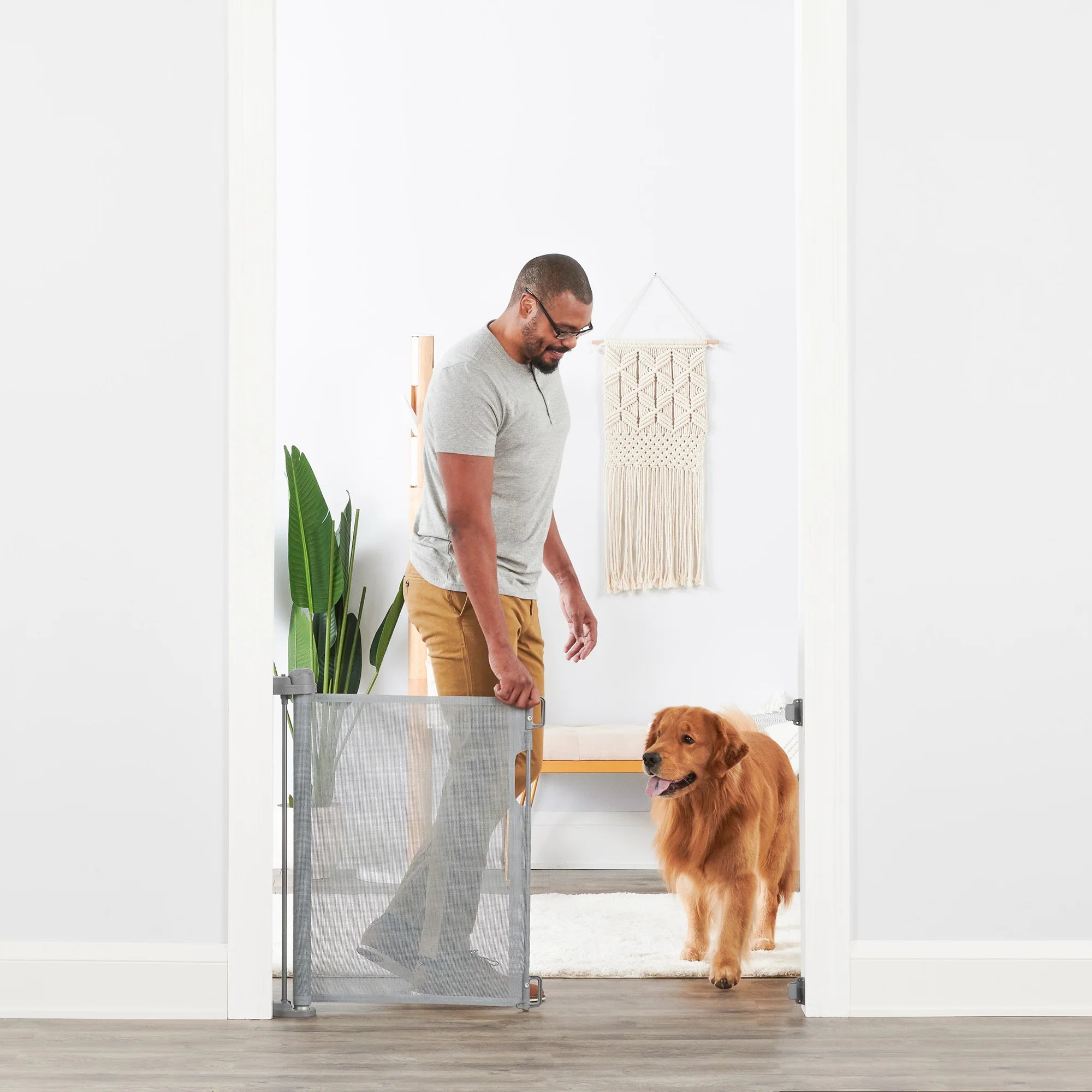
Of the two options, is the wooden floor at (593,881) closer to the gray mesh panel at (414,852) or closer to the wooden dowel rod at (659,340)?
the gray mesh panel at (414,852)

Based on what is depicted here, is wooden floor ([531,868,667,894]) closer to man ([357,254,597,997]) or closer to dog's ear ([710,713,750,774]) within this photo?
dog's ear ([710,713,750,774])

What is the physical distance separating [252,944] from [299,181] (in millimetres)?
2796

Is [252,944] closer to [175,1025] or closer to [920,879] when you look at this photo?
[175,1025]

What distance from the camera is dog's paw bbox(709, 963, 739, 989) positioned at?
2.27 meters

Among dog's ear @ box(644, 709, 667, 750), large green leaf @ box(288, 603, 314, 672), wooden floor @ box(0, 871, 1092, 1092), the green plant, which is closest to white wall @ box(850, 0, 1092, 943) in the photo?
wooden floor @ box(0, 871, 1092, 1092)

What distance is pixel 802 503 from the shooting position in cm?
210

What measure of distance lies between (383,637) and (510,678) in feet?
5.67

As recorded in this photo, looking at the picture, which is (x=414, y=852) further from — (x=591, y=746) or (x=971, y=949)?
(x=591, y=746)

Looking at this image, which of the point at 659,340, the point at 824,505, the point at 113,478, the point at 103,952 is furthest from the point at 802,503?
the point at 659,340

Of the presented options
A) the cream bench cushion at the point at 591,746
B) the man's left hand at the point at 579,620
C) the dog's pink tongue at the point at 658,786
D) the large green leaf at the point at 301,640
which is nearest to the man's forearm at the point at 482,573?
the man's left hand at the point at 579,620

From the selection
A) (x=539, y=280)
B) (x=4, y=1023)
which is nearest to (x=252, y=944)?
(x=4, y=1023)

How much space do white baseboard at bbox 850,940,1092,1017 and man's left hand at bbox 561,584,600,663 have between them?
2.76ft

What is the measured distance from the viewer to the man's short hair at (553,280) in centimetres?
212

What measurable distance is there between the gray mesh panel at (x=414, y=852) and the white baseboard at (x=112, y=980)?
0.20 meters
